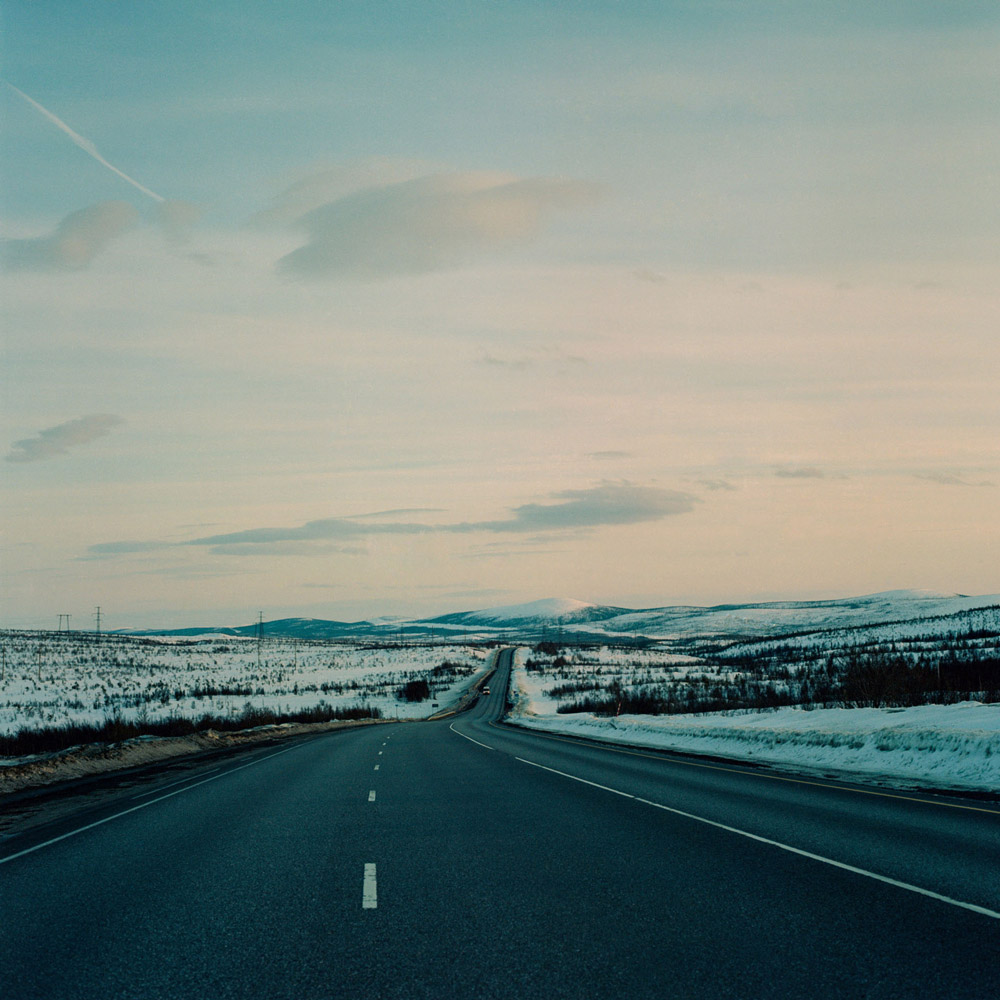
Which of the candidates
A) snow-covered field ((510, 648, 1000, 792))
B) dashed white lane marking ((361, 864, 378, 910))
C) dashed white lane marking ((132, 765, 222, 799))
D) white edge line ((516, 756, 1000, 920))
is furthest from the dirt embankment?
snow-covered field ((510, 648, 1000, 792))

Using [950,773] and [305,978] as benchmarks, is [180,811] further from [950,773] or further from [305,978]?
[950,773]

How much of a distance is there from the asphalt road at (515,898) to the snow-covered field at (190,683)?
31.8 metres

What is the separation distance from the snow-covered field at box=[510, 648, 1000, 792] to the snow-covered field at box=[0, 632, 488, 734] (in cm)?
2959

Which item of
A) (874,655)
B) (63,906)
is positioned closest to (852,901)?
(63,906)

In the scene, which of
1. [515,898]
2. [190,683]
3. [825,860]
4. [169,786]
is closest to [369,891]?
[515,898]

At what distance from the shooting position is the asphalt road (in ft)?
19.5

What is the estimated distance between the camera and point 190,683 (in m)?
95.7

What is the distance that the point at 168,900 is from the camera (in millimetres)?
8430

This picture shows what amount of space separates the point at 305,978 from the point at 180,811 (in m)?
10.5

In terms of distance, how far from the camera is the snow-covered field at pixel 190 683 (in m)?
59.8

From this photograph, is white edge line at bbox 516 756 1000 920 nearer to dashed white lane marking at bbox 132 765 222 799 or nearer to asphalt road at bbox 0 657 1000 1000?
asphalt road at bbox 0 657 1000 1000

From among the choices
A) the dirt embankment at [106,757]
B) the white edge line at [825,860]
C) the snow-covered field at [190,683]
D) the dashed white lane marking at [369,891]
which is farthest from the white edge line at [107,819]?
the snow-covered field at [190,683]

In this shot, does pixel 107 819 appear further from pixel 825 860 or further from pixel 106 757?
pixel 106 757

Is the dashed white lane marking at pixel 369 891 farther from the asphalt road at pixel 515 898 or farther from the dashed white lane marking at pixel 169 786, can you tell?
the dashed white lane marking at pixel 169 786
